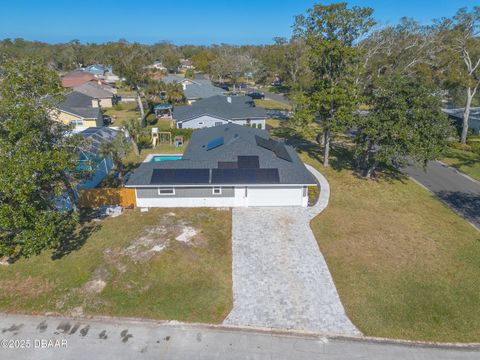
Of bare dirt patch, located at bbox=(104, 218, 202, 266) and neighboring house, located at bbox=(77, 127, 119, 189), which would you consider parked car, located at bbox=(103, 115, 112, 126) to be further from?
bare dirt patch, located at bbox=(104, 218, 202, 266)

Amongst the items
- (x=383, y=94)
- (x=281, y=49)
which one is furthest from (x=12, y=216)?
(x=281, y=49)

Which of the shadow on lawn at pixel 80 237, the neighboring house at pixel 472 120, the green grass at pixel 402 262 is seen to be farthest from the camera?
the neighboring house at pixel 472 120

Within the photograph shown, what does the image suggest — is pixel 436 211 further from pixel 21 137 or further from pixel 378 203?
pixel 21 137

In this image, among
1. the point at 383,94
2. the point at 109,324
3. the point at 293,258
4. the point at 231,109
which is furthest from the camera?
the point at 231,109

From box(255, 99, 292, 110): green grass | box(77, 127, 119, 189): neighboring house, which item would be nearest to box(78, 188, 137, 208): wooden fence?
box(77, 127, 119, 189): neighboring house

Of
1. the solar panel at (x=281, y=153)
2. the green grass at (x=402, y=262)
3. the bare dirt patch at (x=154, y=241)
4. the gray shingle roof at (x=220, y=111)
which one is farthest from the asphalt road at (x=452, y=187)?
the gray shingle roof at (x=220, y=111)

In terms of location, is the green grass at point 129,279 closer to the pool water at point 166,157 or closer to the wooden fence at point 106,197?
the wooden fence at point 106,197
